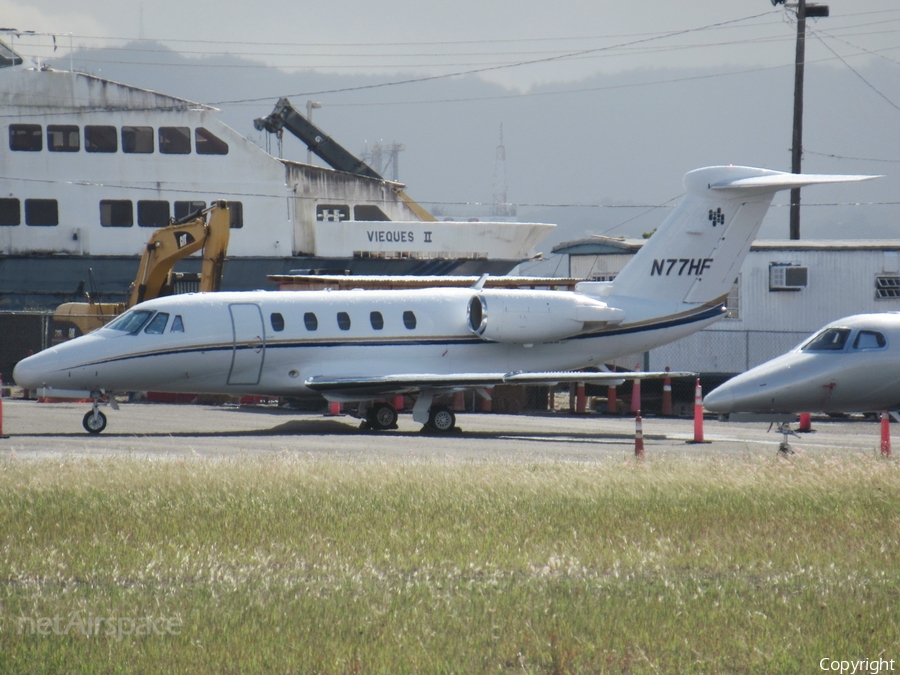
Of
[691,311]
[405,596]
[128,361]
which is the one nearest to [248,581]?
[405,596]

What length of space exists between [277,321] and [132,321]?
256 cm

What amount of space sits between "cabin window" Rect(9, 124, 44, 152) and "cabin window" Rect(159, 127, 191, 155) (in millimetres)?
3888

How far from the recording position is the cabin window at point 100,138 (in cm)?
3553

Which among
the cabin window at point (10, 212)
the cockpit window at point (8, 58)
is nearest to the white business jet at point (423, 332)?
the cabin window at point (10, 212)

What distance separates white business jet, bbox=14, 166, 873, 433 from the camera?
62.1 feet

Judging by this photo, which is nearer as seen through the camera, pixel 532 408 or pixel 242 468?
pixel 242 468

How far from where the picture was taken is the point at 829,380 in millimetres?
14383

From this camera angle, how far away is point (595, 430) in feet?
67.7

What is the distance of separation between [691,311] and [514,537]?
13325 millimetres

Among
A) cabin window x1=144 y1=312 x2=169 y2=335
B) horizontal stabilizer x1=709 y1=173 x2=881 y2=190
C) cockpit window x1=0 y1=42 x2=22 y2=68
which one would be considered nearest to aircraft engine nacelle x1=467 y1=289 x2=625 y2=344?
horizontal stabilizer x1=709 y1=173 x2=881 y2=190

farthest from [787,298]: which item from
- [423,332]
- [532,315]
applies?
[423,332]

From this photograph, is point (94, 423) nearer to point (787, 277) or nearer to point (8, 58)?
point (787, 277)

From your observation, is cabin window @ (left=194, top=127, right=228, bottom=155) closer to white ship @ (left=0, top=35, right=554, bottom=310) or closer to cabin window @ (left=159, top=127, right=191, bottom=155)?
white ship @ (left=0, top=35, right=554, bottom=310)

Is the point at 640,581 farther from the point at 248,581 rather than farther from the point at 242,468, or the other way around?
the point at 242,468
